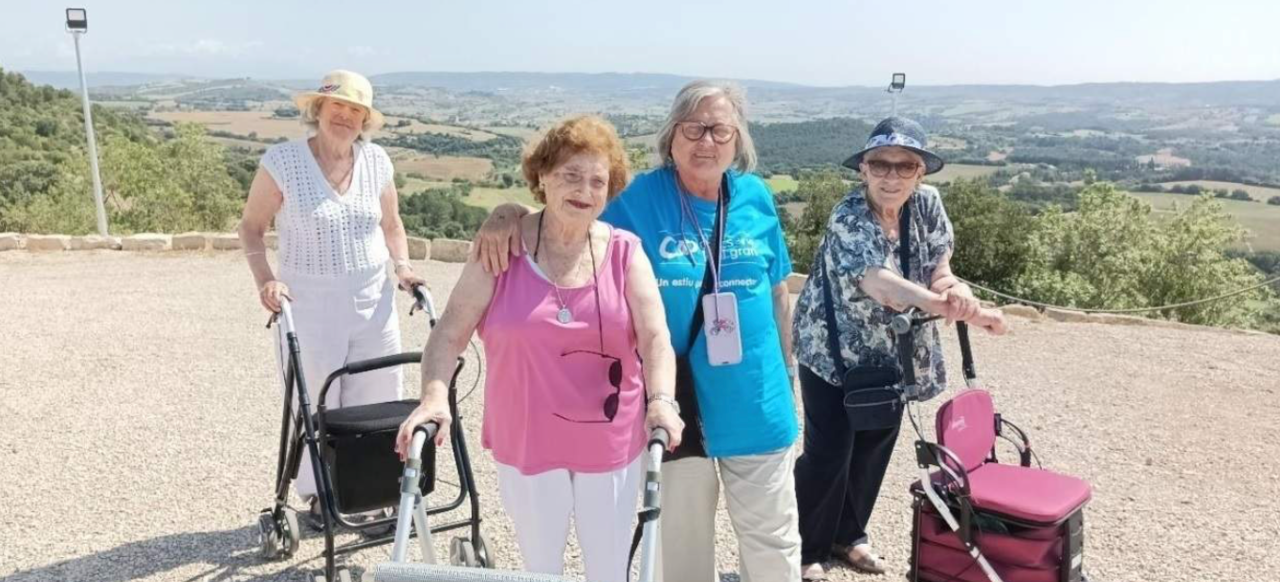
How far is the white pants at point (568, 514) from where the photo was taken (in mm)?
2291

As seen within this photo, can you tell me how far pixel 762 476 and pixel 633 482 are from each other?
0.49m

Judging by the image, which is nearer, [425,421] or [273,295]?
[425,421]

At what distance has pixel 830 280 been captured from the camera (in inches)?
129

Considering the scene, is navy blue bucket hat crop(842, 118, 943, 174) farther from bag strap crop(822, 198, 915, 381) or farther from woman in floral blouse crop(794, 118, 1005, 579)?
bag strap crop(822, 198, 915, 381)

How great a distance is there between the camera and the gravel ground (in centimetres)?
399

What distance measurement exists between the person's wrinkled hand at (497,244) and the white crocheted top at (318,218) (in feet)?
4.49

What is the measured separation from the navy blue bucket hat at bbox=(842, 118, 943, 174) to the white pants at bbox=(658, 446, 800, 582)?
1087 millimetres

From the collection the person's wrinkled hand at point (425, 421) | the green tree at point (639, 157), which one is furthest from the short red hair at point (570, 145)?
the person's wrinkled hand at point (425, 421)

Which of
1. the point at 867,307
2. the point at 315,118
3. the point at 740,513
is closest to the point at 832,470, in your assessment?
the point at 867,307

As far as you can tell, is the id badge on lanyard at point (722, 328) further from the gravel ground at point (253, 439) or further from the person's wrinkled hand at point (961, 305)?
the gravel ground at point (253, 439)

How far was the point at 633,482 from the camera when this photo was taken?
2.39 metres

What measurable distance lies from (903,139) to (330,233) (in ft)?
6.96

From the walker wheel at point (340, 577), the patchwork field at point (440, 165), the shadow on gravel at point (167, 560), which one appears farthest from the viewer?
the patchwork field at point (440, 165)

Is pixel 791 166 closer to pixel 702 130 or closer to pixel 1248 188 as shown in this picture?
pixel 702 130
